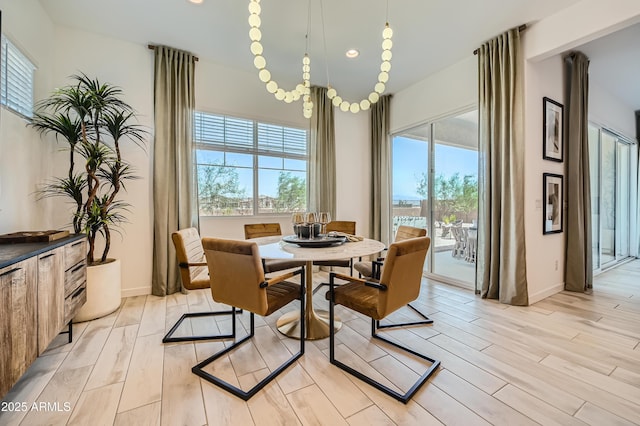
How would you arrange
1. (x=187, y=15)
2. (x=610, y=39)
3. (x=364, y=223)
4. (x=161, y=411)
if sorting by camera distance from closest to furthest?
1. (x=161, y=411)
2. (x=187, y=15)
3. (x=610, y=39)
4. (x=364, y=223)

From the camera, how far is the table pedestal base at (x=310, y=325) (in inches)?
88.6

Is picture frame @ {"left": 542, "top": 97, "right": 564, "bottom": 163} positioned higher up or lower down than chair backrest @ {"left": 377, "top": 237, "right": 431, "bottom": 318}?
higher up

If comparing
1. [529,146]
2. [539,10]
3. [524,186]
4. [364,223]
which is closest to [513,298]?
[524,186]

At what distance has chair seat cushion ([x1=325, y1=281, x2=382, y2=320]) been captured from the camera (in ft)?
5.55

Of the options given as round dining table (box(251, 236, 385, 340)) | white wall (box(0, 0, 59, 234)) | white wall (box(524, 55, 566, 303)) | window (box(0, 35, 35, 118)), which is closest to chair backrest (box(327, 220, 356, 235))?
round dining table (box(251, 236, 385, 340))

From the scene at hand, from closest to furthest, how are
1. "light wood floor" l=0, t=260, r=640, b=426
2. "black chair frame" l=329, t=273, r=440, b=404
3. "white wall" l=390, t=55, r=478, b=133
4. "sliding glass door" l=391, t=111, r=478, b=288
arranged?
"light wood floor" l=0, t=260, r=640, b=426, "black chair frame" l=329, t=273, r=440, b=404, "white wall" l=390, t=55, r=478, b=133, "sliding glass door" l=391, t=111, r=478, b=288

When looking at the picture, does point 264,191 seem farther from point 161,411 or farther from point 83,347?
point 161,411

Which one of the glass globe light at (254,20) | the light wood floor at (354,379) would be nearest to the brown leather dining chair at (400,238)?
the light wood floor at (354,379)

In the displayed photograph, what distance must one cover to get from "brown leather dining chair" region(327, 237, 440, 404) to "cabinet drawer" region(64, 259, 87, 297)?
192 cm

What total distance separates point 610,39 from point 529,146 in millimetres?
1670

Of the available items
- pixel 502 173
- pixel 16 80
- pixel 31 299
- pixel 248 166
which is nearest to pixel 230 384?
pixel 31 299

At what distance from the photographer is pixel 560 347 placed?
81.6 inches

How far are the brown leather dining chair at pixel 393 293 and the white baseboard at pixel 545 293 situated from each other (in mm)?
1975

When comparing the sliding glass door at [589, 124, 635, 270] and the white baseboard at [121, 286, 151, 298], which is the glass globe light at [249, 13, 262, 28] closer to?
the white baseboard at [121, 286, 151, 298]
